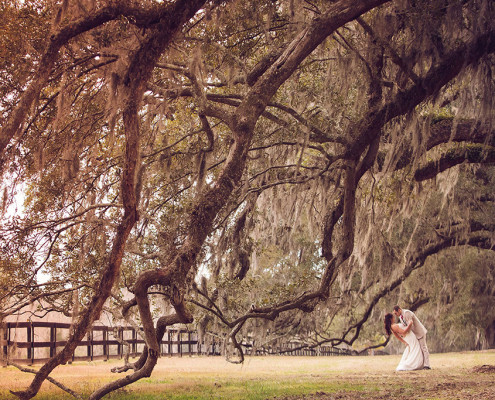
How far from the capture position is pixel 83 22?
4.31 m

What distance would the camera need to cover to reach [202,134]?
825 cm

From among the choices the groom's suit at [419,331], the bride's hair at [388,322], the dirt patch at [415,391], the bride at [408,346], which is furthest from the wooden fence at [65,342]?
the groom's suit at [419,331]

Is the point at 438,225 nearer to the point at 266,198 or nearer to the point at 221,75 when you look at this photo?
the point at 266,198

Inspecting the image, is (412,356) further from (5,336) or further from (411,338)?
(5,336)

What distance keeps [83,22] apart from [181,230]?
1947 millimetres

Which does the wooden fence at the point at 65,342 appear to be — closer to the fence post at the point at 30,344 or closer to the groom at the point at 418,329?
the fence post at the point at 30,344

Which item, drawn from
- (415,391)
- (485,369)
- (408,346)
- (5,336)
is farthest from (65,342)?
(485,369)

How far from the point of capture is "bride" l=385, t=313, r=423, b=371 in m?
10.4

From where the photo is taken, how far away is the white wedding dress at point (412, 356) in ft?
34.4

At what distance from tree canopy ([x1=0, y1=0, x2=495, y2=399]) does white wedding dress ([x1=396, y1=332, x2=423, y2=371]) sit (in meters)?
1.83

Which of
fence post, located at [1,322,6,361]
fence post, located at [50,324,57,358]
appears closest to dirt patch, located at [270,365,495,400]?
fence post, located at [1,322,6,361]

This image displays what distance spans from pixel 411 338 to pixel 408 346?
333 mm

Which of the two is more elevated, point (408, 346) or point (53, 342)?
point (53, 342)

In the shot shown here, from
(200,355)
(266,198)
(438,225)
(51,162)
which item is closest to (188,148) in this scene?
(51,162)
